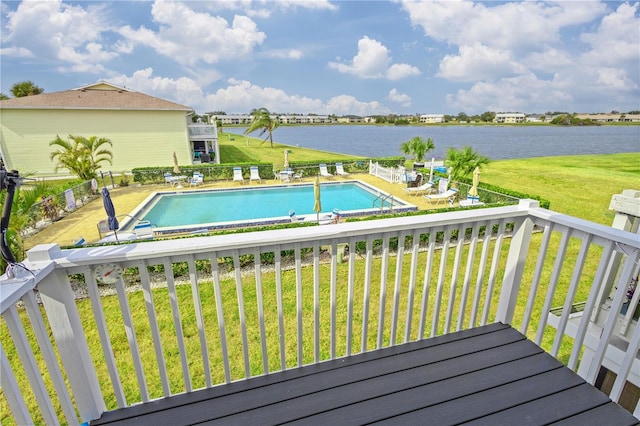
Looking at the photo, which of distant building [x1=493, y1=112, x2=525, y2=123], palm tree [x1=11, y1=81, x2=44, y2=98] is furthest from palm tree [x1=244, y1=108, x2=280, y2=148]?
distant building [x1=493, y1=112, x2=525, y2=123]

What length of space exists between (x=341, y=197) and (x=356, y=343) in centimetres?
1063

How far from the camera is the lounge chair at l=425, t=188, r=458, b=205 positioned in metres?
11.6

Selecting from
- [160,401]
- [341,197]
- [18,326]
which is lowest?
[341,197]

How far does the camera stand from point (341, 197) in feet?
47.2

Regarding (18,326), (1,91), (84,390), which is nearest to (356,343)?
(84,390)

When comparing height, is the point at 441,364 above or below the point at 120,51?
below

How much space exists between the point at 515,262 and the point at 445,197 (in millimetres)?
10041

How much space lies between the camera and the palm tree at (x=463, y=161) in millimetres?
12805

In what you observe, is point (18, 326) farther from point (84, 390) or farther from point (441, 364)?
point (441, 364)

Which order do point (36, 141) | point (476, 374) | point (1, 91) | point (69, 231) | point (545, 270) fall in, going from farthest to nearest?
1. point (1, 91)
2. point (36, 141)
3. point (69, 231)
4. point (545, 270)
5. point (476, 374)

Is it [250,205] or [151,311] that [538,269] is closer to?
[151,311]

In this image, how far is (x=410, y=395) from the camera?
177 cm

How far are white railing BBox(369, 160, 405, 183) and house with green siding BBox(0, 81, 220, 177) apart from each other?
1154cm

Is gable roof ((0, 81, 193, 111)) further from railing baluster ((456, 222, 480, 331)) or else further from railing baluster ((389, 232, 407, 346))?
railing baluster ((456, 222, 480, 331))
